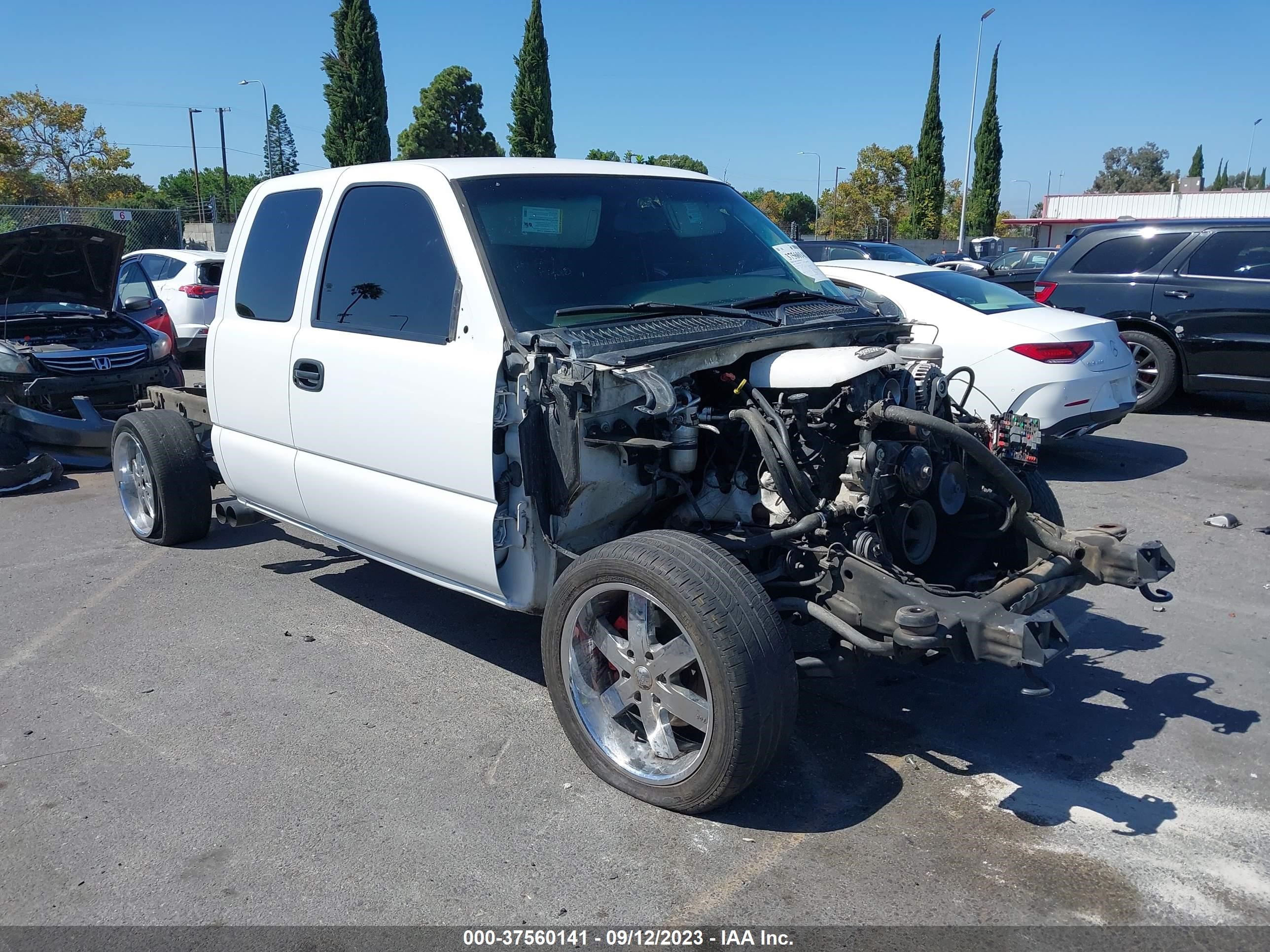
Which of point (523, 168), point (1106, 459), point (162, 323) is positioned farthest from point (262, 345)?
point (162, 323)

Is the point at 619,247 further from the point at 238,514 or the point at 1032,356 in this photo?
the point at 1032,356

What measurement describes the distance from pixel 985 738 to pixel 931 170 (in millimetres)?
47713

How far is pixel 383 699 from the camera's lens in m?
4.26

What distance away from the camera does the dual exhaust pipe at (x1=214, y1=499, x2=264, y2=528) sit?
551cm

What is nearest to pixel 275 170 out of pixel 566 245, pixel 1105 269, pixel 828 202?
pixel 828 202

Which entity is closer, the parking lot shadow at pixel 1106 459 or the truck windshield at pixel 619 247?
the truck windshield at pixel 619 247

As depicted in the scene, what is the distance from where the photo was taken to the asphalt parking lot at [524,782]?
2975 mm

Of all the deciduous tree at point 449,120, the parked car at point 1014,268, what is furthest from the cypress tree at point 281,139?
the parked car at point 1014,268

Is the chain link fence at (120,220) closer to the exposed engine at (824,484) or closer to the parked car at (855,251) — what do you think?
the parked car at (855,251)

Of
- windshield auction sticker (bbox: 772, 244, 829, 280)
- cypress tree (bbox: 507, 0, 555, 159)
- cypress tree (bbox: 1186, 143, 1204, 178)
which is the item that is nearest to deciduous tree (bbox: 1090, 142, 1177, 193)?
cypress tree (bbox: 1186, 143, 1204, 178)

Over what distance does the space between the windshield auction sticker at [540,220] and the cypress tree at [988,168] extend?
4849cm

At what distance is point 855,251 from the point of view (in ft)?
57.6

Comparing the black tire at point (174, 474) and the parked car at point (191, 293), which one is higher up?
the parked car at point (191, 293)

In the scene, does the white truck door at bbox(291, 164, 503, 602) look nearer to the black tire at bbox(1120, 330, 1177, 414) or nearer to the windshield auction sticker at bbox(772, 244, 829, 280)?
the windshield auction sticker at bbox(772, 244, 829, 280)
